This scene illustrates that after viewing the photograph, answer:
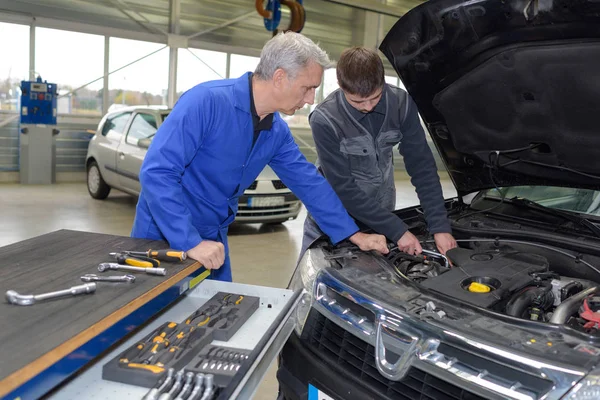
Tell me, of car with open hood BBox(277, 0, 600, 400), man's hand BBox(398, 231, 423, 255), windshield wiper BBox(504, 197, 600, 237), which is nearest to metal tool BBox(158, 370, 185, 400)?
car with open hood BBox(277, 0, 600, 400)

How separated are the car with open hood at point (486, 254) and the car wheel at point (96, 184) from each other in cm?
541

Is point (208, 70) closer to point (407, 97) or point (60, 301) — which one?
point (407, 97)

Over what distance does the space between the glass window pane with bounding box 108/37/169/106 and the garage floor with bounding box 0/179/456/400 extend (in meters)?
1.85

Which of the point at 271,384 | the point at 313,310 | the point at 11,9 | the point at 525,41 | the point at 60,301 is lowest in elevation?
the point at 271,384

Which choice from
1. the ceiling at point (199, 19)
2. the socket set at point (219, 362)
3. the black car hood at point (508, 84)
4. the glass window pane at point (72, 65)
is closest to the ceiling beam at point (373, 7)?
the ceiling at point (199, 19)

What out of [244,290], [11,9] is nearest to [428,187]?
[244,290]

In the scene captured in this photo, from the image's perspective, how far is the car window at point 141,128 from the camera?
6037 millimetres

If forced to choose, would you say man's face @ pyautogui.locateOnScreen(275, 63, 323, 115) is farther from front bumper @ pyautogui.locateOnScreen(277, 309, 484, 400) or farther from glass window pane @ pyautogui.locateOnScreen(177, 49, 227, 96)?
glass window pane @ pyautogui.locateOnScreen(177, 49, 227, 96)

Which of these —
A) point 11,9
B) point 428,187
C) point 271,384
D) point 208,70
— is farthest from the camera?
point 208,70

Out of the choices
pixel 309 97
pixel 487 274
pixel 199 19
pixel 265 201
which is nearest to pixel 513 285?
pixel 487 274

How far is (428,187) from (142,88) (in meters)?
7.54

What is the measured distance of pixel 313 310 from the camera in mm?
1701

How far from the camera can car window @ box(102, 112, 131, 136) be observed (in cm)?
639

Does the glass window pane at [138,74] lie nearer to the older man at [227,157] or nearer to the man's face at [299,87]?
the older man at [227,157]
